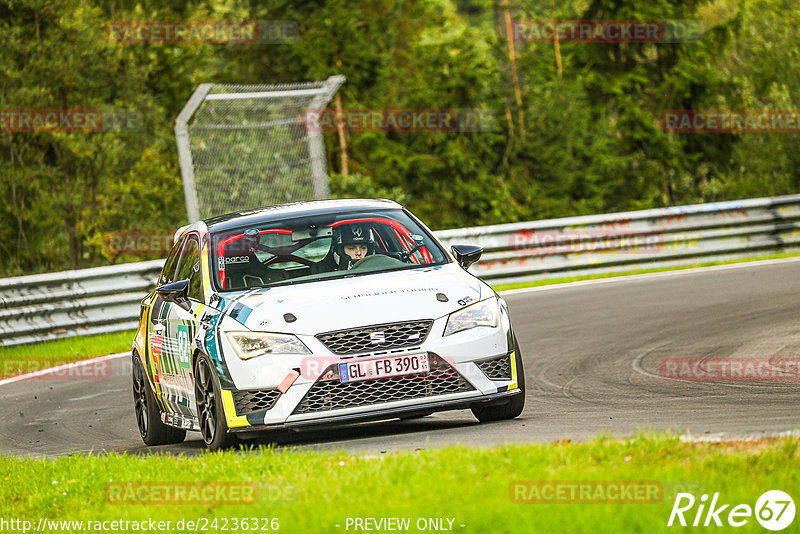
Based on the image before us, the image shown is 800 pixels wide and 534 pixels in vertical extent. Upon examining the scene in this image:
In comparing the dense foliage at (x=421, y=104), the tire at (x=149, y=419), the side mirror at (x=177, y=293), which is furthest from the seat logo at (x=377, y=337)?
the dense foliage at (x=421, y=104)

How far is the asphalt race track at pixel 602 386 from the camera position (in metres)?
7.84

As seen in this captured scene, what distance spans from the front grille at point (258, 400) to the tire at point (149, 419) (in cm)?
200

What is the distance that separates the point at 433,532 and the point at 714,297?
10.8m

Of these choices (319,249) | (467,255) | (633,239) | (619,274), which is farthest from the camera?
(633,239)

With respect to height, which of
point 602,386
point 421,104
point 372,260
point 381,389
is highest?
point 372,260

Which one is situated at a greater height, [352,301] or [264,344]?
[352,301]

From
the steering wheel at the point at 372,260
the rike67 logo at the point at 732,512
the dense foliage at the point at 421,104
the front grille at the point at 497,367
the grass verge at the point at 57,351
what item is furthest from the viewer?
the dense foliage at the point at 421,104

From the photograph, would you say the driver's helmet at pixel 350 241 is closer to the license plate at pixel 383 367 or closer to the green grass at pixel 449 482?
the license plate at pixel 383 367

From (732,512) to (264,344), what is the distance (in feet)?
12.0

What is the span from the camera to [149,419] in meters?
9.83

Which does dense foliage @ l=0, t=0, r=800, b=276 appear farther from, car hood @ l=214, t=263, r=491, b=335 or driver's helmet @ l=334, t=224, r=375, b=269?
car hood @ l=214, t=263, r=491, b=335

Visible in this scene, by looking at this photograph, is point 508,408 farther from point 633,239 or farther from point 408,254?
point 633,239

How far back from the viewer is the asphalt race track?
7844 mm

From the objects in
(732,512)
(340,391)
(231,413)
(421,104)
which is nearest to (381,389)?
(340,391)
